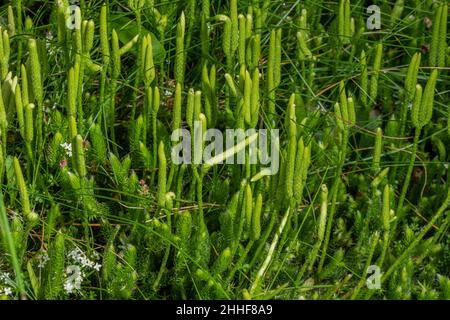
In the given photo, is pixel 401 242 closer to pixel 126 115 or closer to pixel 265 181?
pixel 265 181

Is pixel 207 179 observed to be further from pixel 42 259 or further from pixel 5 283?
pixel 5 283

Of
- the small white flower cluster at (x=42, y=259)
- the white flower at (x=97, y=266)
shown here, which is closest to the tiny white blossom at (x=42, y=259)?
the small white flower cluster at (x=42, y=259)

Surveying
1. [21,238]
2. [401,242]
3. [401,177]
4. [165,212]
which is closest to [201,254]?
[165,212]

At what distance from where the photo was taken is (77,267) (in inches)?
70.9

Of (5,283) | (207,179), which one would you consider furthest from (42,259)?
(207,179)

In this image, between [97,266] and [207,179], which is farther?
[207,179]

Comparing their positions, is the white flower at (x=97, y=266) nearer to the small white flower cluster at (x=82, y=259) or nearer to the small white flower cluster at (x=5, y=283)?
the small white flower cluster at (x=82, y=259)

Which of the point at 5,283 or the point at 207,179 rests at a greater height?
the point at 207,179

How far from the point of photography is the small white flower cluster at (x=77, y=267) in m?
1.78

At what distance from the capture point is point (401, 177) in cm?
220

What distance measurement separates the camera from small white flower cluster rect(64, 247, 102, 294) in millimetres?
1775

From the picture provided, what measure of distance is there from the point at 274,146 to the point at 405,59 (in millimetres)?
894

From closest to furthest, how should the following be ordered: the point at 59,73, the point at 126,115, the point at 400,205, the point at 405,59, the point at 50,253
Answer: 1. the point at 50,253
2. the point at 400,205
3. the point at 59,73
4. the point at 126,115
5. the point at 405,59

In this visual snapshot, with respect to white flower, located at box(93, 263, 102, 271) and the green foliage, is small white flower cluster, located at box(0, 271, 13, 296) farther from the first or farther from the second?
white flower, located at box(93, 263, 102, 271)
